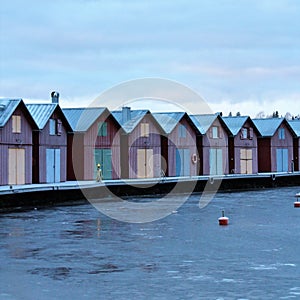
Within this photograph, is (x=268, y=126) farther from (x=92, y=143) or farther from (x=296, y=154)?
(x=92, y=143)

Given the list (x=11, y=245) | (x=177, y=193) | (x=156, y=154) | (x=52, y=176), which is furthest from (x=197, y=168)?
(x=11, y=245)

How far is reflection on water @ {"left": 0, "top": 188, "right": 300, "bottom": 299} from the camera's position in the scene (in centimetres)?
1166

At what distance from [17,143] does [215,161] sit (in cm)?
2277

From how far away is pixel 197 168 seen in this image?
55719 mm

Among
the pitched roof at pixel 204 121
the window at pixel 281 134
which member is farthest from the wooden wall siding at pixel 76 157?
the window at pixel 281 134

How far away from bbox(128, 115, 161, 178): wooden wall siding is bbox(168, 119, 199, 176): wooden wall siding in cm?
118

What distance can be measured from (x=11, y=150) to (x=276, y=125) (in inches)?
1293

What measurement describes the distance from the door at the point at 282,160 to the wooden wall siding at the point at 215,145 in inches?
309

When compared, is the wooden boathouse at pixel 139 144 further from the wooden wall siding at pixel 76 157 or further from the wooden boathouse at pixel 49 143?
the wooden boathouse at pixel 49 143

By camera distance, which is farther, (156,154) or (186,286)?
(156,154)

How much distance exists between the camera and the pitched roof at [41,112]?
40741mm

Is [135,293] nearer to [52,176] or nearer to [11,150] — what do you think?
[11,150]

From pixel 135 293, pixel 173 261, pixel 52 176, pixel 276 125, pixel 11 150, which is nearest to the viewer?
pixel 135 293

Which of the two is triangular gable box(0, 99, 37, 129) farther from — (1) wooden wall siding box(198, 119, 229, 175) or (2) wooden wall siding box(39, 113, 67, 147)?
(1) wooden wall siding box(198, 119, 229, 175)
